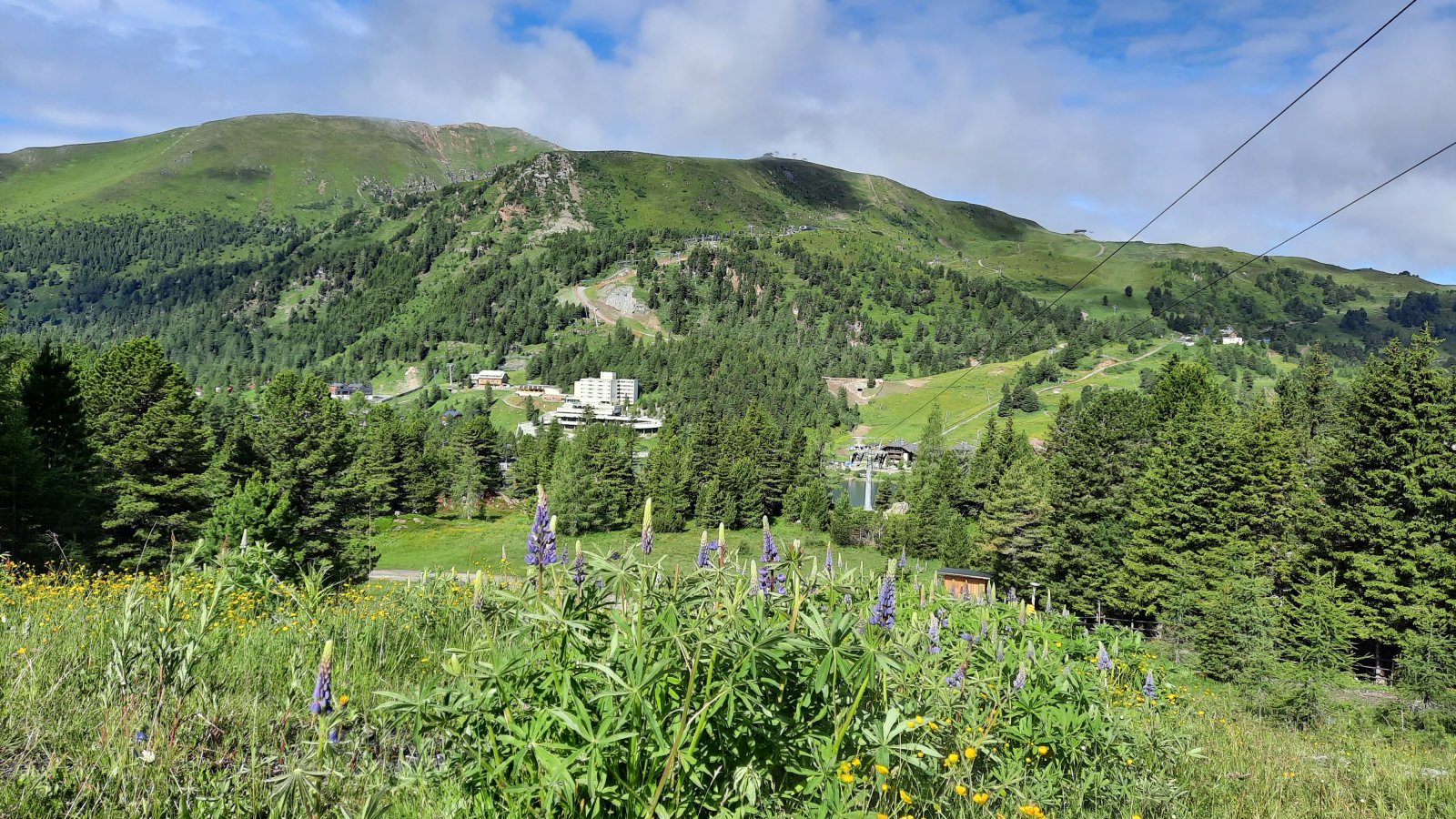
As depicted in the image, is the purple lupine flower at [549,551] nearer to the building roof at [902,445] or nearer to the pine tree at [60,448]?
the pine tree at [60,448]

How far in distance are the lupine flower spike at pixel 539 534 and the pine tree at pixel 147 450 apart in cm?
3756

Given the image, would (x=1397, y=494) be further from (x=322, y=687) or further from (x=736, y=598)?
(x=322, y=687)

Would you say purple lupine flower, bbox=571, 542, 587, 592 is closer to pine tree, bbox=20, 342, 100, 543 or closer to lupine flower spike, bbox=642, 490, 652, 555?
lupine flower spike, bbox=642, 490, 652, 555

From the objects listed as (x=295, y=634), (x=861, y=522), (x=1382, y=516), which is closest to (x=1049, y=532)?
(x=1382, y=516)

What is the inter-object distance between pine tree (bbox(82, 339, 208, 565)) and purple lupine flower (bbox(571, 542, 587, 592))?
123 ft

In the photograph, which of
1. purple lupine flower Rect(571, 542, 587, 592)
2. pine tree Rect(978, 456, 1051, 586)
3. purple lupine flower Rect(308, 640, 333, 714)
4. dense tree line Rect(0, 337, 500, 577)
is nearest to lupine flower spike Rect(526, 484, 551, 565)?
purple lupine flower Rect(571, 542, 587, 592)

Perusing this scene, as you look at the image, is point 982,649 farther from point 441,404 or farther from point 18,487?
point 441,404

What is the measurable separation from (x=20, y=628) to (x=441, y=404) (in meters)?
175

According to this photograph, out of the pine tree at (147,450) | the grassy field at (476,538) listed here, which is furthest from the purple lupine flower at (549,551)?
the grassy field at (476,538)

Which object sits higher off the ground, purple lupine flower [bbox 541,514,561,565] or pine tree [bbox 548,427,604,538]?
purple lupine flower [bbox 541,514,561,565]

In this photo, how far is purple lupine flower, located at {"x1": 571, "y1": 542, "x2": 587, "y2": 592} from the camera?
320cm

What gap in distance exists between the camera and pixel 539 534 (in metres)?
3.14

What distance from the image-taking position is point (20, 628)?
4.85m

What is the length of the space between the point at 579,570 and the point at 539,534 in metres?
0.30
